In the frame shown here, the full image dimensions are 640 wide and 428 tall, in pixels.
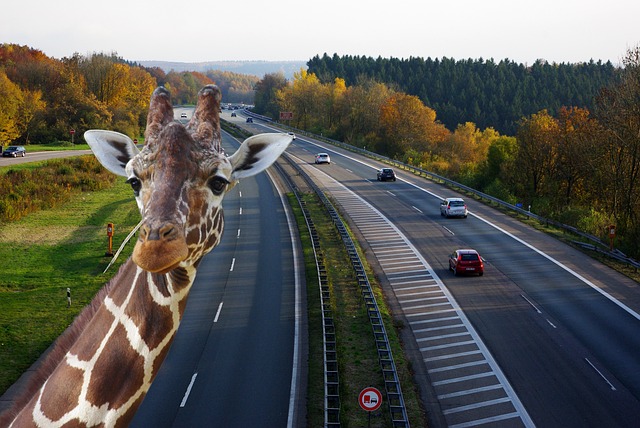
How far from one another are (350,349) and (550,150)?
49625mm

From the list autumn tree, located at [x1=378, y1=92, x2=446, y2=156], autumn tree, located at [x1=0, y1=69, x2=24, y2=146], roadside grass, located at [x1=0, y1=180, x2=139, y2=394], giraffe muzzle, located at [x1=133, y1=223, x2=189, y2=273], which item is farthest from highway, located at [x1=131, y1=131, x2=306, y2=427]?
autumn tree, located at [x1=378, y1=92, x2=446, y2=156]

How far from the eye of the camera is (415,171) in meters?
85.6

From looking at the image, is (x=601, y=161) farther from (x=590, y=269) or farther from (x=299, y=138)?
(x=299, y=138)

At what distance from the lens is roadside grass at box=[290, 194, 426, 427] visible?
2295cm

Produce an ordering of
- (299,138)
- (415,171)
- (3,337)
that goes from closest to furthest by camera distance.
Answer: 1. (3,337)
2. (415,171)
3. (299,138)

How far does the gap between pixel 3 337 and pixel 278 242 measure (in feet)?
71.6

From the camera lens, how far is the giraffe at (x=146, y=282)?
5.49 m

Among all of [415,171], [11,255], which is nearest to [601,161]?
[415,171]

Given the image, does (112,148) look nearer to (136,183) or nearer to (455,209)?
(136,183)

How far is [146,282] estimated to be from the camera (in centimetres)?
578

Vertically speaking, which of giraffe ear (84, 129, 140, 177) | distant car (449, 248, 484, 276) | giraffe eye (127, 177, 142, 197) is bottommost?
distant car (449, 248, 484, 276)

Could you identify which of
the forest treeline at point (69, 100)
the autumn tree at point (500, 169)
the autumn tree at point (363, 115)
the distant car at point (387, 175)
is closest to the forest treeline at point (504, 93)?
the autumn tree at point (363, 115)

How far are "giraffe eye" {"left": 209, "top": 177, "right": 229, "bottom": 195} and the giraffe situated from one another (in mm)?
11

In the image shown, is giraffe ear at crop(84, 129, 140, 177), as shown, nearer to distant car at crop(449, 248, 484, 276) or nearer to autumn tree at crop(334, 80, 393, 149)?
distant car at crop(449, 248, 484, 276)
